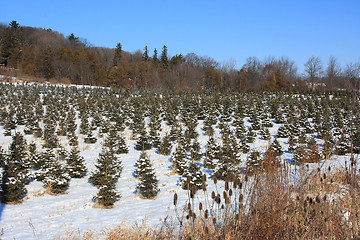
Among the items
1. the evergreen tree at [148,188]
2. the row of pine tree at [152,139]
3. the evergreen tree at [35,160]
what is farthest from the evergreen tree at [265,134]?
the evergreen tree at [35,160]

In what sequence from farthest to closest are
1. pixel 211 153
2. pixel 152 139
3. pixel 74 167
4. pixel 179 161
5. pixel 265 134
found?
pixel 265 134 → pixel 152 139 → pixel 211 153 → pixel 179 161 → pixel 74 167

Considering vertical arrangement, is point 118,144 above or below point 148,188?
above

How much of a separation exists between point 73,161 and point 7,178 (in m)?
2.82

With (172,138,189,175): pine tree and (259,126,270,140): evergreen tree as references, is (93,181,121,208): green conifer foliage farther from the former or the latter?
(259,126,270,140): evergreen tree

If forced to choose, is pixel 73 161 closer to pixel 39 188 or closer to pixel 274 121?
pixel 39 188

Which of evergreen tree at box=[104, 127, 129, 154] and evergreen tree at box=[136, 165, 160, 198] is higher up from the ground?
evergreen tree at box=[104, 127, 129, 154]

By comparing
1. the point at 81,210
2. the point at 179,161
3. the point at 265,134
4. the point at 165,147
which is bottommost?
the point at 81,210

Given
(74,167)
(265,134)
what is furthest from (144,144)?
(265,134)

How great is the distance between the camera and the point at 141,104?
21.9m

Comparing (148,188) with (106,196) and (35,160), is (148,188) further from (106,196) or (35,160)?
(35,160)

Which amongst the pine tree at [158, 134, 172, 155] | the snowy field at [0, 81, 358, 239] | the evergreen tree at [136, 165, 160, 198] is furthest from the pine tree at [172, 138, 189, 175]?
the evergreen tree at [136, 165, 160, 198]

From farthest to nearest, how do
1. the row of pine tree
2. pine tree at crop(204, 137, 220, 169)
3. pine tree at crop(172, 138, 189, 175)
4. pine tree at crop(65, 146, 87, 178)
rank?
pine tree at crop(204, 137, 220, 169) → pine tree at crop(172, 138, 189, 175) → pine tree at crop(65, 146, 87, 178) → the row of pine tree

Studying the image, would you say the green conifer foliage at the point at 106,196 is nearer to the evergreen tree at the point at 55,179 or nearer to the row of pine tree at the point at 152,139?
the row of pine tree at the point at 152,139

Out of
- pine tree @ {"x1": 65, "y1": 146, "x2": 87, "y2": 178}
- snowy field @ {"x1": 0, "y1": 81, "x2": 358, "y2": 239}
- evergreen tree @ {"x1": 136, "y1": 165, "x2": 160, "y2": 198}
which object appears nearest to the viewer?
snowy field @ {"x1": 0, "y1": 81, "x2": 358, "y2": 239}
